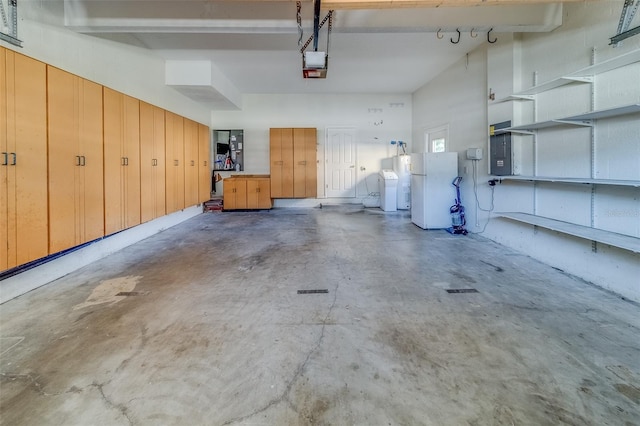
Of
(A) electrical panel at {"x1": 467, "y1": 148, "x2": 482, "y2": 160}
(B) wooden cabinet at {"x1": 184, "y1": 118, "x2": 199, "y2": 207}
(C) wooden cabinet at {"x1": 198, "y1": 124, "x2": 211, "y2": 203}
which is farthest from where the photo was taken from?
(C) wooden cabinet at {"x1": 198, "y1": 124, "x2": 211, "y2": 203}

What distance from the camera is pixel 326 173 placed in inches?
339

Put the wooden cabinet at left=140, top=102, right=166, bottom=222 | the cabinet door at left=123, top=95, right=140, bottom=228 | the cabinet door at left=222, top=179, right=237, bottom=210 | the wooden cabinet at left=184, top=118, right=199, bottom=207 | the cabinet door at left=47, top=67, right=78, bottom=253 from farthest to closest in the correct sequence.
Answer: the cabinet door at left=222, top=179, right=237, bottom=210, the wooden cabinet at left=184, top=118, right=199, bottom=207, the wooden cabinet at left=140, top=102, right=166, bottom=222, the cabinet door at left=123, top=95, right=140, bottom=228, the cabinet door at left=47, top=67, right=78, bottom=253

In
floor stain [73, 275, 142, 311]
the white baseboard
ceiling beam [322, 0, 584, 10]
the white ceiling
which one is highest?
the white ceiling

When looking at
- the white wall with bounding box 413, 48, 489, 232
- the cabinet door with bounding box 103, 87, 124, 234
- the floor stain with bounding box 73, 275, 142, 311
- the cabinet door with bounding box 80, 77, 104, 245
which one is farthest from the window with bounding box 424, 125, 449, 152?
the floor stain with bounding box 73, 275, 142, 311

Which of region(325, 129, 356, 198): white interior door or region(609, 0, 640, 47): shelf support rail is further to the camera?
region(325, 129, 356, 198): white interior door

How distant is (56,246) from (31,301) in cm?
52

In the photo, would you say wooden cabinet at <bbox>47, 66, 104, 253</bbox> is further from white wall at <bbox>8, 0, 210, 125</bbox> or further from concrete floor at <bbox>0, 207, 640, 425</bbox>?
concrete floor at <bbox>0, 207, 640, 425</bbox>

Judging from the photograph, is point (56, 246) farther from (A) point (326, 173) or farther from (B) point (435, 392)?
(A) point (326, 173)

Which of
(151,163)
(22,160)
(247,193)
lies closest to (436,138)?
(247,193)

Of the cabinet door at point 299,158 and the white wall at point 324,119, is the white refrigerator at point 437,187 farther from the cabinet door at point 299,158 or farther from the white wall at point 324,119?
the cabinet door at point 299,158

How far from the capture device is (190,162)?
619 cm

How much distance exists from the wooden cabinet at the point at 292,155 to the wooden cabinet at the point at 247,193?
11.8 inches

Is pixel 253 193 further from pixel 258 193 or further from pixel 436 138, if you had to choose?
pixel 436 138

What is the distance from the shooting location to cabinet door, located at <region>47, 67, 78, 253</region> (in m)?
2.79
